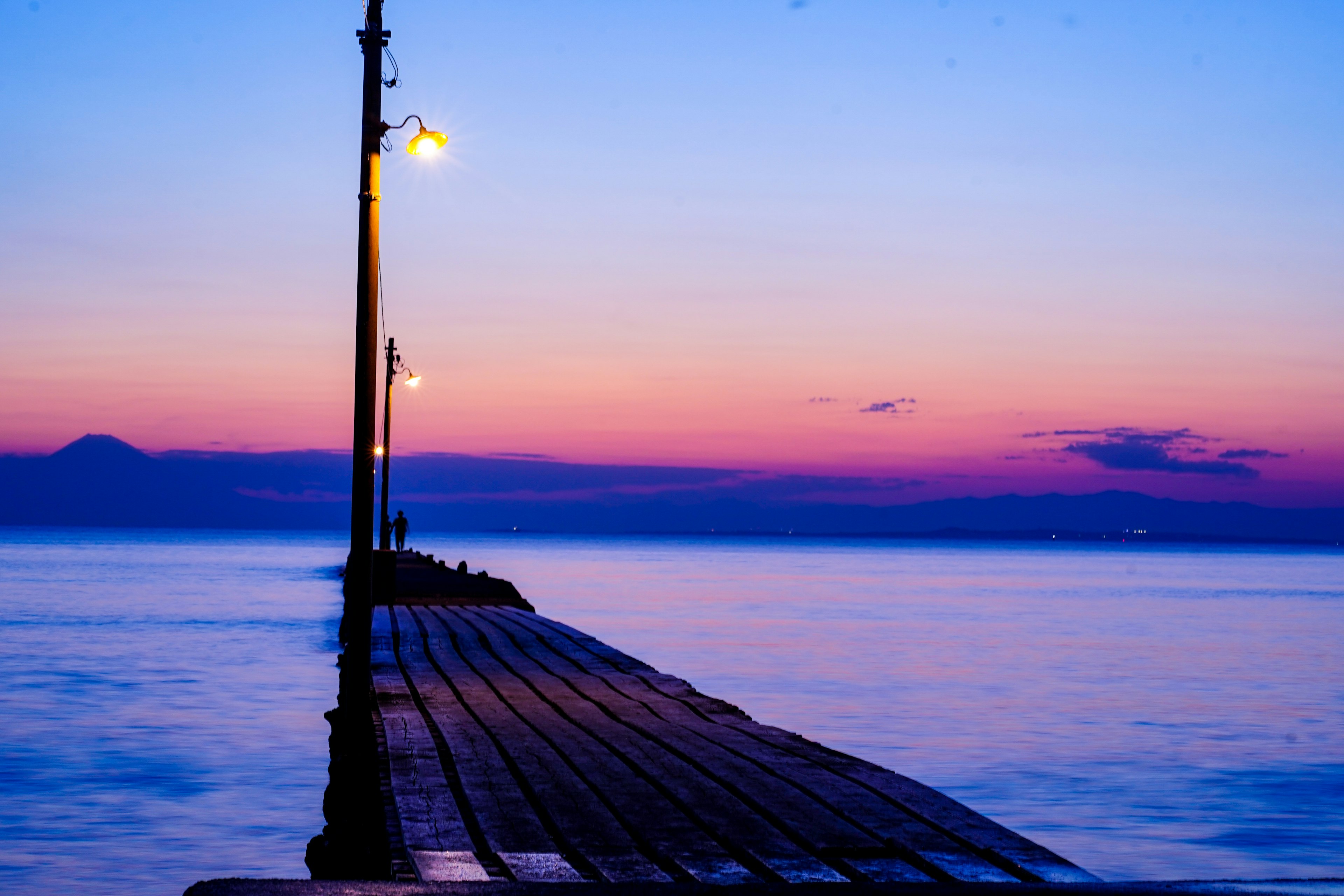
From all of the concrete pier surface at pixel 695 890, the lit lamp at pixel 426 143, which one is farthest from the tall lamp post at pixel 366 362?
the concrete pier surface at pixel 695 890

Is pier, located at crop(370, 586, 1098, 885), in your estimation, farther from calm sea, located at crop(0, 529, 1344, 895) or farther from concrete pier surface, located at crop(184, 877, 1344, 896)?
calm sea, located at crop(0, 529, 1344, 895)

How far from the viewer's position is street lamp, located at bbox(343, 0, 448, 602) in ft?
45.0

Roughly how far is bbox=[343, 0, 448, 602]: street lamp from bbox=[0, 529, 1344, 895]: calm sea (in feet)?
12.0

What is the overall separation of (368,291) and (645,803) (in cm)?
611

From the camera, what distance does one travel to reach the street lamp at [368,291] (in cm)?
1372

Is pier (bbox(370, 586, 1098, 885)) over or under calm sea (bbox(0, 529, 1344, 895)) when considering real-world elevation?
over

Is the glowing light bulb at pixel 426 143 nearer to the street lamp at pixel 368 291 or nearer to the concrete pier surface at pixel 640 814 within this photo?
the street lamp at pixel 368 291

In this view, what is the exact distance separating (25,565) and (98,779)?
100m

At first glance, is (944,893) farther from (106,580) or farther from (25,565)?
(25,565)

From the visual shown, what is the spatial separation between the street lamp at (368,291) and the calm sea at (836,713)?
3.67m

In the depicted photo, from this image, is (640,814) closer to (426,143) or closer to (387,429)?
(426,143)

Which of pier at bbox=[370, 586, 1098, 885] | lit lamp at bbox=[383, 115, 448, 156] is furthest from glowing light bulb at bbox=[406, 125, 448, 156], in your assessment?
pier at bbox=[370, 586, 1098, 885]

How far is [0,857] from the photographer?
14.7 m

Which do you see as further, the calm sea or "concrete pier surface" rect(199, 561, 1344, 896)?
the calm sea
